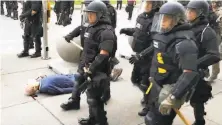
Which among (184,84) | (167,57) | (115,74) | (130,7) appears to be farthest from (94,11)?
(130,7)

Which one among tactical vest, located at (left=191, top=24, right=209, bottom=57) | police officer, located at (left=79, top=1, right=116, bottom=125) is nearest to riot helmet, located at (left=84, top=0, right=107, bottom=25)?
police officer, located at (left=79, top=1, right=116, bottom=125)

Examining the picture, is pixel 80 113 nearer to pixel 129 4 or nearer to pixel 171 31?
pixel 171 31

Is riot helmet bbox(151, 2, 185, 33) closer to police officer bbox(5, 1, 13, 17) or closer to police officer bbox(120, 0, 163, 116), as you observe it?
police officer bbox(120, 0, 163, 116)

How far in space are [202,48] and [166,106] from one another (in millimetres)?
1371

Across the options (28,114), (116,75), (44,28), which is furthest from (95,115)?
(44,28)

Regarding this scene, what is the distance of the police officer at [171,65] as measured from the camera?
3.01m

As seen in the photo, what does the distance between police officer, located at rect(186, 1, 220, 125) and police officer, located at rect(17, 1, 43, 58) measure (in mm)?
4304

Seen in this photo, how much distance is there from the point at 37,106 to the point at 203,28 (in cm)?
295

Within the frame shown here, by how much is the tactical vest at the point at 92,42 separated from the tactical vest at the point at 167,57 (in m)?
0.97

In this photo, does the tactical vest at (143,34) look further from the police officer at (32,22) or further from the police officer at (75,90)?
the police officer at (32,22)

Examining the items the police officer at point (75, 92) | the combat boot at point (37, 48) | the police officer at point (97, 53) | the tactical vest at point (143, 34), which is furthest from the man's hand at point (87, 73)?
the combat boot at point (37, 48)

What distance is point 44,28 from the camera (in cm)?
754

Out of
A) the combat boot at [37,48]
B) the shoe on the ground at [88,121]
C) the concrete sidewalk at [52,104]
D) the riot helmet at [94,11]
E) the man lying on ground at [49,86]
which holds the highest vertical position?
the riot helmet at [94,11]

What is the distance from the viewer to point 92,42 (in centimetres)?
411
